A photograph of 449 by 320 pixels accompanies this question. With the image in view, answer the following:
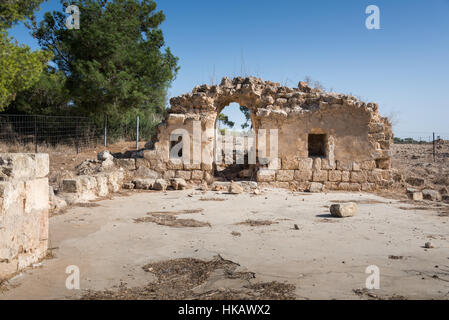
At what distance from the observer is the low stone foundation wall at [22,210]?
3.28 metres

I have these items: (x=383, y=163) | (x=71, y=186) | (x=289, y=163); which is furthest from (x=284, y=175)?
(x=71, y=186)

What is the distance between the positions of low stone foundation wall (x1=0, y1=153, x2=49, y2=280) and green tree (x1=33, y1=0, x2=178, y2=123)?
1401cm

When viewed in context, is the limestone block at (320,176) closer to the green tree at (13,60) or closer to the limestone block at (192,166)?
the limestone block at (192,166)

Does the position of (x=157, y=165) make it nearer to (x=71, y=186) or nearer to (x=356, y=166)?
(x=71, y=186)

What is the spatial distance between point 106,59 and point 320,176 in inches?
487

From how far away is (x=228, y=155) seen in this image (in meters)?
14.3

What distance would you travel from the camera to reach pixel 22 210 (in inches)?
140

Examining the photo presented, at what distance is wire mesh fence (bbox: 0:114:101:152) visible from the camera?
15180 mm

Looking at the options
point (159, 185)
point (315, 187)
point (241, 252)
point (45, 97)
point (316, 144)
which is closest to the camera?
point (241, 252)
